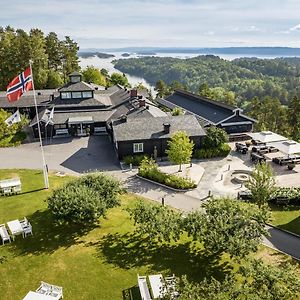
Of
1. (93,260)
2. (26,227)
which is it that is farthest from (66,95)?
(93,260)

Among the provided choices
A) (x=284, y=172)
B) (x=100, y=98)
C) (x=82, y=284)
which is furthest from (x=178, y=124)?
(x=82, y=284)

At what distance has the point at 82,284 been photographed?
18.2 metres

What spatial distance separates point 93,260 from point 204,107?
3838cm

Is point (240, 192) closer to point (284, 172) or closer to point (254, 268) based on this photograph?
point (284, 172)

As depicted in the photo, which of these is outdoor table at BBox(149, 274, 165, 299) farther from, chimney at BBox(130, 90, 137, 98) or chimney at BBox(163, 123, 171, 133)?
chimney at BBox(130, 90, 137, 98)

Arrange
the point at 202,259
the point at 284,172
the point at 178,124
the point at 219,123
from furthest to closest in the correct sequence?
1. the point at 219,123
2. the point at 178,124
3. the point at 284,172
4. the point at 202,259

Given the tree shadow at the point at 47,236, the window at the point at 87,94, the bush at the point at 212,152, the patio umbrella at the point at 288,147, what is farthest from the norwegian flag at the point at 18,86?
the patio umbrella at the point at 288,147

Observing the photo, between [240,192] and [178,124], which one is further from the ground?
[178,124]

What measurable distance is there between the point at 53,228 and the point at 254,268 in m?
14.5

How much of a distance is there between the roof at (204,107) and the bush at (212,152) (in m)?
7.61

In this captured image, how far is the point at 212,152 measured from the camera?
130ft

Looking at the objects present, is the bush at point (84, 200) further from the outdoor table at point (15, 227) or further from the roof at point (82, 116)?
the roof at point (82, 116)

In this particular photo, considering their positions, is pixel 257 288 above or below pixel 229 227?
below

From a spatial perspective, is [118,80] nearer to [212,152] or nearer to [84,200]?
[212,152]
